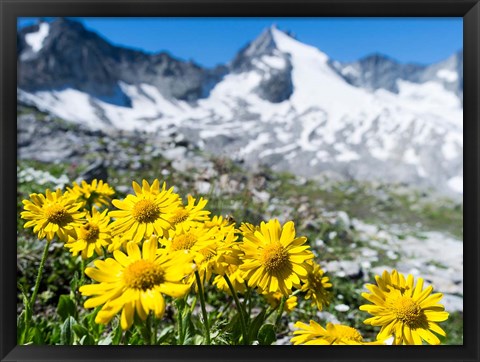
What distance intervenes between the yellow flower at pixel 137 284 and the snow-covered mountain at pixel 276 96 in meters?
9.31

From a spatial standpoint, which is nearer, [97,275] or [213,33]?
[97,275]

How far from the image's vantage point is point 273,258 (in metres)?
0.98

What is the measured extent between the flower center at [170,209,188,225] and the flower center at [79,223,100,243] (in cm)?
25

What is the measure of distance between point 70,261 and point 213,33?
1.89 meters

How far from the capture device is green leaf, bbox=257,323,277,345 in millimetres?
1134

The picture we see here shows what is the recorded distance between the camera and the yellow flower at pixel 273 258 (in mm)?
979

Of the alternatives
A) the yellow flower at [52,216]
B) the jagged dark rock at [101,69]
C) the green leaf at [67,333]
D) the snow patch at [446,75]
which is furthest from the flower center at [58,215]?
the snow patch at [446,75]

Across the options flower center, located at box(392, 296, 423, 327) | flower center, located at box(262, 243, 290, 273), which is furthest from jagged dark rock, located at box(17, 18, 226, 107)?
flower center, located at box(392, 296, 423, 327)

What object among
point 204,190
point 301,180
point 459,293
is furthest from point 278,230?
point 301,180

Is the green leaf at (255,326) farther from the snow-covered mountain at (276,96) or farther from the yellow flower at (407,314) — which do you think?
the snow-covered mountain at (276,96)

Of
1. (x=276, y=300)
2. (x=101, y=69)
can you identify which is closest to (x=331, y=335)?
(x=276, y=300)

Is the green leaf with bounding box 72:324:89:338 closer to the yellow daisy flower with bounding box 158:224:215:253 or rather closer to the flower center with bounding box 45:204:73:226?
the flower center with bounding box 45:204:73:226

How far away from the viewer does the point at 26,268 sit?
192 cm
